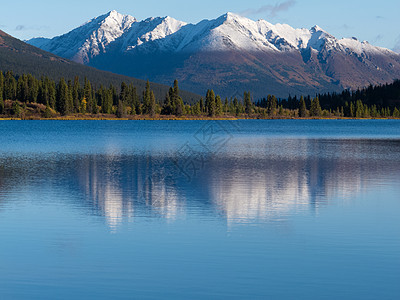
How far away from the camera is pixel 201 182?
49.1 meters

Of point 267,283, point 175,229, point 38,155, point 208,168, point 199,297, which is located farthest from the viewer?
point 38,155

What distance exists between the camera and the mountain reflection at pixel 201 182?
35250 millimetres

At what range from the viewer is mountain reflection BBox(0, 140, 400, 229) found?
3525 centimetres

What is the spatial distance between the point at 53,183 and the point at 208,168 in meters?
19.7

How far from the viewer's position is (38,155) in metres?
76.9

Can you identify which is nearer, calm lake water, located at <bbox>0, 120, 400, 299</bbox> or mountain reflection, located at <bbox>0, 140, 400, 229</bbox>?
calm lake water, located at <bbox>0, 120, 400, 299</bbox>

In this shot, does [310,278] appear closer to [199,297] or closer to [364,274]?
[364,274]

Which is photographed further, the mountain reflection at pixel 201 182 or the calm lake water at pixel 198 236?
the mountain reflection at pixel 201 182

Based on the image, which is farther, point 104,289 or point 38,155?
point 38,155

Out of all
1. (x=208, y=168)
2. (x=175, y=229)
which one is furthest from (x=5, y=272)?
(x=208, y=168)

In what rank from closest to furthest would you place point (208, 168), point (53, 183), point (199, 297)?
point (199, 297)
point (53, 183)
point (208, 168)

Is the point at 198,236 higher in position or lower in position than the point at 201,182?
lower

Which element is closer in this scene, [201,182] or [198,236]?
[198,236]

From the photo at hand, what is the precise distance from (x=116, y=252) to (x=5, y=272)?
15.4ft
